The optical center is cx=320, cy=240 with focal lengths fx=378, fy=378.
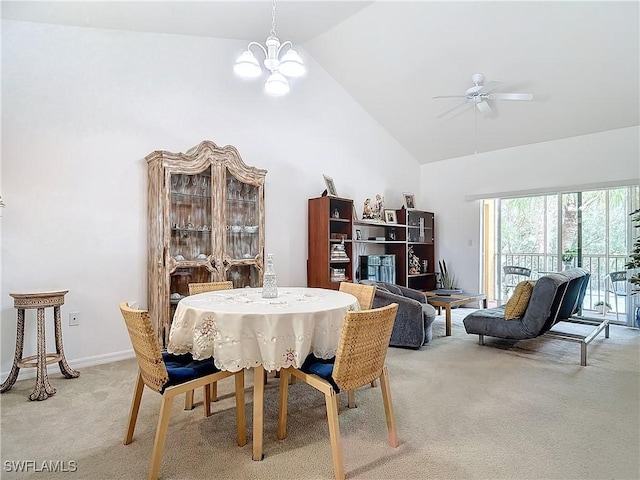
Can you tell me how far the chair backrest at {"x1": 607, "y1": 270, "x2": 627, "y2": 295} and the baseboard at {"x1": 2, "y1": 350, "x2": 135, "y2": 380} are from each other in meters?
5.93

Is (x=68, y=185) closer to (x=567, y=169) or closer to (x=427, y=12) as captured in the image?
(x=427, y=12)

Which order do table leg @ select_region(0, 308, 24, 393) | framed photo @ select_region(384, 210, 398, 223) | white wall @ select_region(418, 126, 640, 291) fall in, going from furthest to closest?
framed photo @ select_region(384, 210, 398, 223) → white wall @ select_region(418, 126, 640, 291) → table leg @ select_region(0, 308, 24, 393)

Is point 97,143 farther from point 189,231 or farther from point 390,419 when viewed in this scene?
point 390,419

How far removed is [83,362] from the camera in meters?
3.37

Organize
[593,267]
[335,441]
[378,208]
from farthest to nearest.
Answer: [378,208]
[593,267]
[335,441]

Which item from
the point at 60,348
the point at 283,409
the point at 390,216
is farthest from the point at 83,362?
the point at 390,216

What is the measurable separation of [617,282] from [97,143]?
21.4ft

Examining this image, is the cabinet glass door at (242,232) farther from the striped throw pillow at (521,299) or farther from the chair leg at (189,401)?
the striped throw pillow at (521,299)

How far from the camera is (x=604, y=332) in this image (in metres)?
4.63

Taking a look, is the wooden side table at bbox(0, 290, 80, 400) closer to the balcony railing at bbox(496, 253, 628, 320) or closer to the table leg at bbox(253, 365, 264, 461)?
the table leg at bbox(253, 365, 264, 461)

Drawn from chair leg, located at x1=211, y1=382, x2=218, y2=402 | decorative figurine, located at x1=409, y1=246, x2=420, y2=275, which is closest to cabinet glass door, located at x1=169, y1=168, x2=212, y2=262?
chair leg, located at x1=211, y1=382, x2=218, y2=402

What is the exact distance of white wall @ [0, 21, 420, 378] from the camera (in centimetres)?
309

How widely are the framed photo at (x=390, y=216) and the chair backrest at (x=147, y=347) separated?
4502 millimetres

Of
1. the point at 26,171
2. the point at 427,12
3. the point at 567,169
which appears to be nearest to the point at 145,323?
the point at 26,171
